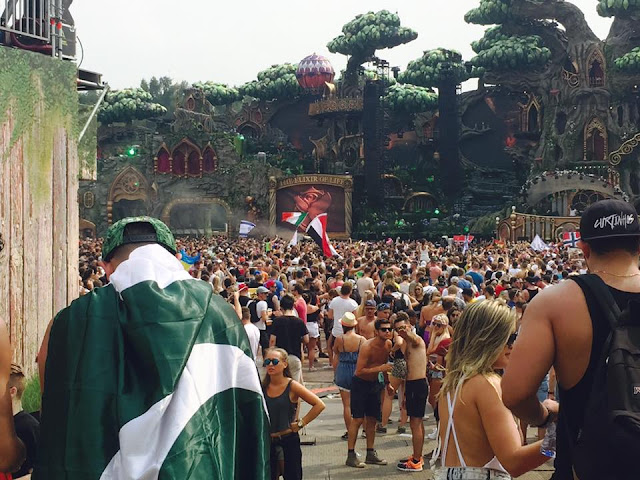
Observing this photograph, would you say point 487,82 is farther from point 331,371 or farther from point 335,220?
point 331,371

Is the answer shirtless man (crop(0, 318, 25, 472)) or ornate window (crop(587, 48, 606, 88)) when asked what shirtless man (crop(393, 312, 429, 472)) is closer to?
shirtless man (crop(0, 318, 25, 472))

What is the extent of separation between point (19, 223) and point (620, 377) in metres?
5.41

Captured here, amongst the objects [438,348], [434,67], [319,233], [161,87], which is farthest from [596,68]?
[161,87]

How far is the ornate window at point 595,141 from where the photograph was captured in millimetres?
54094

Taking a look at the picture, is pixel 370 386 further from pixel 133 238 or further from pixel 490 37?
pixel 490 37

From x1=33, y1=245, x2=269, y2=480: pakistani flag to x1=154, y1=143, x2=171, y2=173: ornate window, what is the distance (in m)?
58.3

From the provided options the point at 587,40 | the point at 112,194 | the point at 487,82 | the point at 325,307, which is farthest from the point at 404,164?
the point at 325,307

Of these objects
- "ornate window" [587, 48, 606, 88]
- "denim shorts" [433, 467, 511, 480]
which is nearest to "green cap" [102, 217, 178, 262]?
"denim shorts" [433, 467, 511, 480]

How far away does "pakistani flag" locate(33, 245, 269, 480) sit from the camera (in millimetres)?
2590

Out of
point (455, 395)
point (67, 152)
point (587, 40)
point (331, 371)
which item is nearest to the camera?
point (455, 395)

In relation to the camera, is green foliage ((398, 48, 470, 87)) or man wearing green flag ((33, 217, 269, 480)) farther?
green foliage ((398, 48, 470, 87))

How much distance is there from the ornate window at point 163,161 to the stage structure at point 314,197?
7.68 meters

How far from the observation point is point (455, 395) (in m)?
4.03

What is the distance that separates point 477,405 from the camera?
394cm
